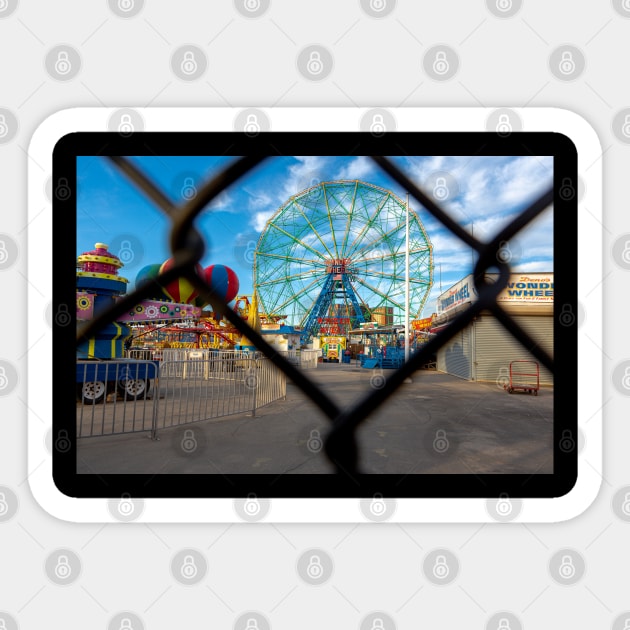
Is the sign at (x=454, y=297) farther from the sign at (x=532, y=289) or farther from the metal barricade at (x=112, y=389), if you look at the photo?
the metal barricade at (x=112, y=389)

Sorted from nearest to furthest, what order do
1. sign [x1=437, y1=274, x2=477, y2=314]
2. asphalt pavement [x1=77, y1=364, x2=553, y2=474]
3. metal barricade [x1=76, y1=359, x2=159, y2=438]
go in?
asphalt pavement [x1=77, y1=364, x2=553, y2=474], metal barricade [x1=76, y1=359, x2=159, y2=438], sign [x1=437, y1=274, x2=477, y2=314]

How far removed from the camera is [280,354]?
3.55 feet

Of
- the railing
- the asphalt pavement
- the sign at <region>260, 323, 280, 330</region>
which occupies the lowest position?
the asphalt pavement

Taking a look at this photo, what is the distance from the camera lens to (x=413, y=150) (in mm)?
1086

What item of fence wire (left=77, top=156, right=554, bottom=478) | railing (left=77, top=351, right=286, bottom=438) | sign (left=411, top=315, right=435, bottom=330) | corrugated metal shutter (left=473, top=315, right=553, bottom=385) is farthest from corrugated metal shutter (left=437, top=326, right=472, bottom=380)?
fence wire (left=77, top=156, right=554, bottom=478)

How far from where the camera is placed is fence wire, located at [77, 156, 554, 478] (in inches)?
40.3

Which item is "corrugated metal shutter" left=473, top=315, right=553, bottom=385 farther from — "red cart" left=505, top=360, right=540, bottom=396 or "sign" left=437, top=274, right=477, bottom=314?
"sign" left=437, top=274, right=477, bottom=314

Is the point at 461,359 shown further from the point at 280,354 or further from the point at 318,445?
the point at 280,354

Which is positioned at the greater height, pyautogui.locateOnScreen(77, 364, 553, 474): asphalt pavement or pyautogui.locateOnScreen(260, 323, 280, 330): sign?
pyautogui.locateOnScreen(260, 323, 280, 330): sign

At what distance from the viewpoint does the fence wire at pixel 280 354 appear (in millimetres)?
1022

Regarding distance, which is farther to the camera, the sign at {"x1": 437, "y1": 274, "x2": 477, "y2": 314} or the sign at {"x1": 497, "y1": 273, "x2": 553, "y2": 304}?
the sign at {"x1": 437, "y1": 274, "x2": 477, "y2": 314}

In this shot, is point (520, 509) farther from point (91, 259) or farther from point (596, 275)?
point (91, 259)

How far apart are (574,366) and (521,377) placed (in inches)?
352

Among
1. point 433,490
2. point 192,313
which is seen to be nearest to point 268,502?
point 433,490
